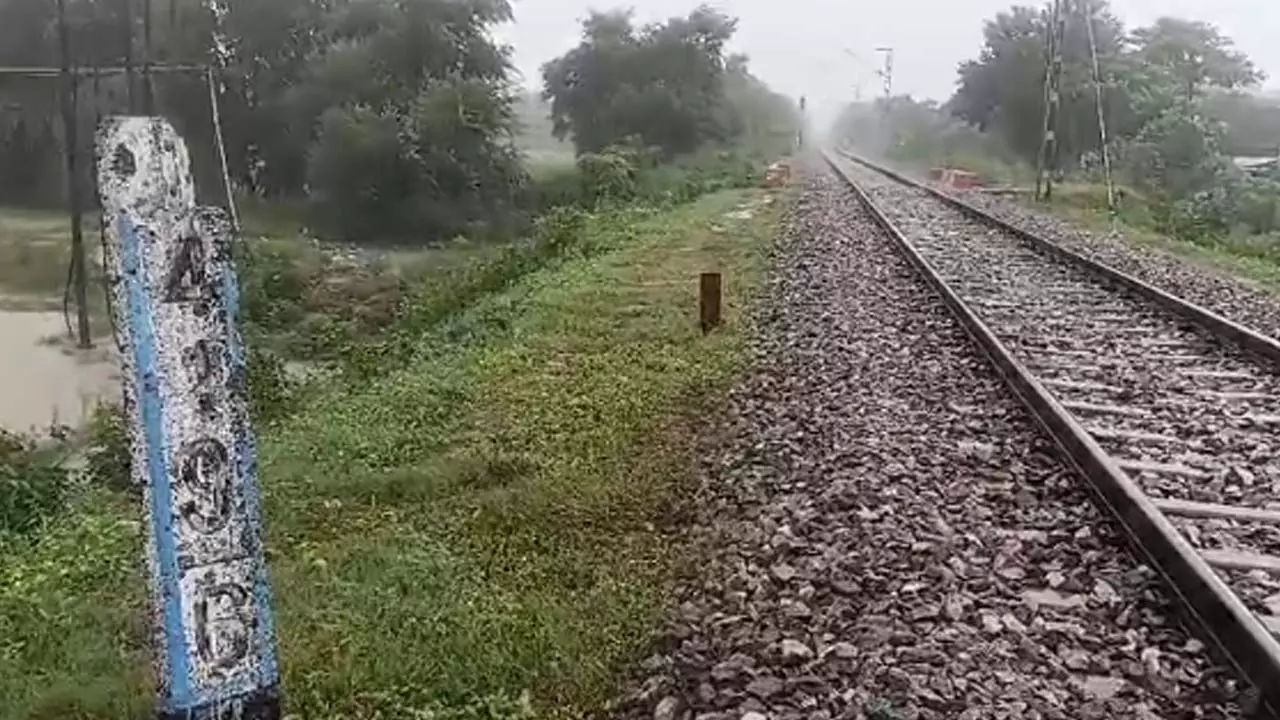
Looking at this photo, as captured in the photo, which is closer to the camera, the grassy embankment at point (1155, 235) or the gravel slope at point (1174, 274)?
the gravel slope at point (1174, 274)

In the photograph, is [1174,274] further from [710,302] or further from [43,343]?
[43,343]

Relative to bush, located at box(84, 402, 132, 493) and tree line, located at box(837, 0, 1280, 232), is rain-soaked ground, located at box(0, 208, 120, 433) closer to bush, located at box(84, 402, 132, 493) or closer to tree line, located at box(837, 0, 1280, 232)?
bush, located at box(84, 402, 132, 493)

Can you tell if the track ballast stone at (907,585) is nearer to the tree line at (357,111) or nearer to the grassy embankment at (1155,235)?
the grassy embankment at (1155,235)

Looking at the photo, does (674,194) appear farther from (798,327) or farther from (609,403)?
(609,403)

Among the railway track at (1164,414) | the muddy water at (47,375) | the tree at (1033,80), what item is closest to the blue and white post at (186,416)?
the railway track at (1164,414)

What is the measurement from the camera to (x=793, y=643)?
4.17 meters

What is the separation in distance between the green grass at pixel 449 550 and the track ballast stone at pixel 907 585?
0.92 ft

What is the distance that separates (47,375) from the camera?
59.3 feet

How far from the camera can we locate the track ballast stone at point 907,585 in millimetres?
3822

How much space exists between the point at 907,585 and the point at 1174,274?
11.9m

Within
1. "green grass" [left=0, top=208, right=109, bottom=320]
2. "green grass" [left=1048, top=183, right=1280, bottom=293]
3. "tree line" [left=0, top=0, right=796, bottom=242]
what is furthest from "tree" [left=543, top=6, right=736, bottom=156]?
"green grass" [left=0, top=208, right=109, bottom=320]

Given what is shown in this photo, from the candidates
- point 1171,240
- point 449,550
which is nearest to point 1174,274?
point 1171,240

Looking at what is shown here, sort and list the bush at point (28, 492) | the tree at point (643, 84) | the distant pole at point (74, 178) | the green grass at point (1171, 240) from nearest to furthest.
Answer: the bush at point (28, 492) → the distant pole at point (74, 178) → the green grass at point (1171, 240) → the tree at point (643, 84)

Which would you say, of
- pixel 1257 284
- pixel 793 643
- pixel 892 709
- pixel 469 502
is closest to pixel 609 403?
pixel 469 502
